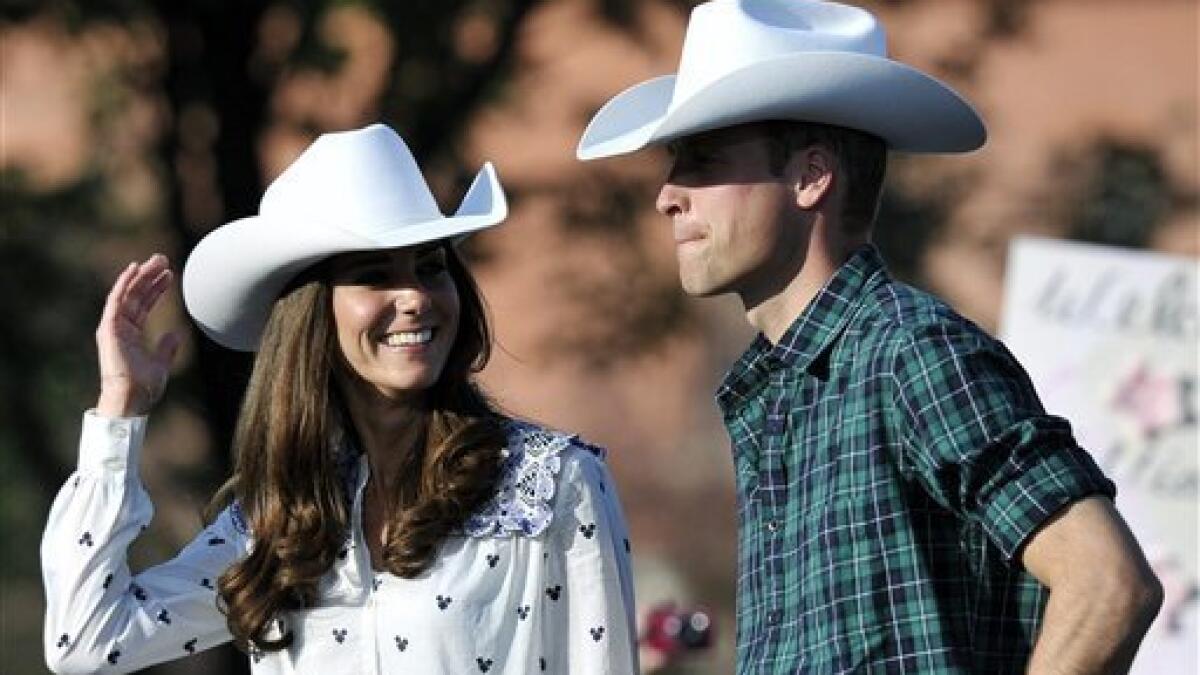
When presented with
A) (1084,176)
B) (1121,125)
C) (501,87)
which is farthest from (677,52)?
(1121,125)

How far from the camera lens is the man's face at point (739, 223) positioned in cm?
416

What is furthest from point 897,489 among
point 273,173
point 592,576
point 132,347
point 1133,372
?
point 273,173

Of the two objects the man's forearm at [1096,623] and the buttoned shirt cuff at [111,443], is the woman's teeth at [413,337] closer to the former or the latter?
the buttoned shirt cuff at [111,443]

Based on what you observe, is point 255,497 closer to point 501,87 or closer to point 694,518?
point 501,87

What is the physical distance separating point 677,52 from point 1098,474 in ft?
28.4

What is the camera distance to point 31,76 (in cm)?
1551

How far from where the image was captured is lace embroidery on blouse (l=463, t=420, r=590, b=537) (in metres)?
4.73

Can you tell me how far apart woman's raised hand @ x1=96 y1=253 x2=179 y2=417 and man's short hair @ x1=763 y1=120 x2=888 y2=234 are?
3.72 ft

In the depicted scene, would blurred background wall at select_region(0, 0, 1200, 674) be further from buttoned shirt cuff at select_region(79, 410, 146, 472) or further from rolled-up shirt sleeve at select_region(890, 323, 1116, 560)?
rolled-up shirt sleeve at select_region(890, 323, 1116, 560)

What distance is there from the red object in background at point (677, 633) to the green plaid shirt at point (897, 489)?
53.9 inches

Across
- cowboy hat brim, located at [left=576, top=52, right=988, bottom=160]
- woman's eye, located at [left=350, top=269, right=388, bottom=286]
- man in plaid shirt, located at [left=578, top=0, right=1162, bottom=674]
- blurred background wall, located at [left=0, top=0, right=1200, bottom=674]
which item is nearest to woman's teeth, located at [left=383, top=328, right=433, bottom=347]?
woman's eye, located at [left=350, top=269, right=388, bottom=286]

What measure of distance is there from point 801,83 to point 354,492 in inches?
44.4

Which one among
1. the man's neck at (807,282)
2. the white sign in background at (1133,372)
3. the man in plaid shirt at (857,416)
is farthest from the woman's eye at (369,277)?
the white sign in background at (1133,372)

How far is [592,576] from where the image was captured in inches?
187
